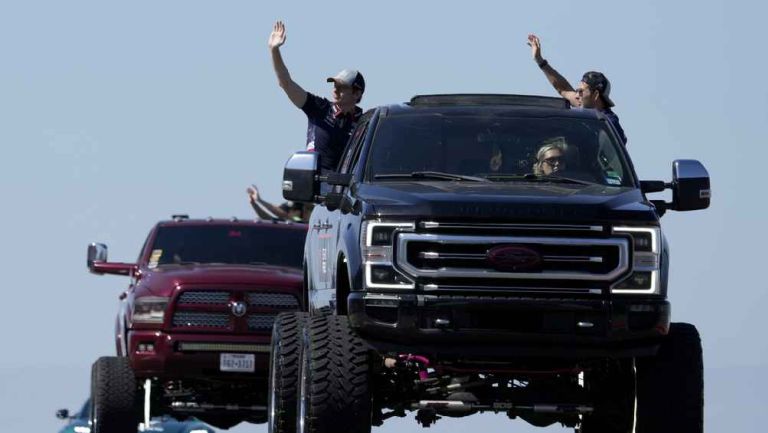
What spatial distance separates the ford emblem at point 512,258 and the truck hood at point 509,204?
6.7 inches

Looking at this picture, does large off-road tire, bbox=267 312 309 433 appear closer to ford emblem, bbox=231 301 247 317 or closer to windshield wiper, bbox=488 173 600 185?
windshield wiper, bbox=488 173 600 185

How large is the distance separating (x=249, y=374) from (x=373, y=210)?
24.9 ft

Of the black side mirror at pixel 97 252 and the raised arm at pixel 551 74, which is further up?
the raised arm at pixel 551 74

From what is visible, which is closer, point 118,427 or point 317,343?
point 317,343

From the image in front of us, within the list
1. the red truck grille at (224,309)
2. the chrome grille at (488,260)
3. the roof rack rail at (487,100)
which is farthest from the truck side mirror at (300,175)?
the red truck grille at (224,309)

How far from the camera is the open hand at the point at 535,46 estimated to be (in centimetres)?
1828

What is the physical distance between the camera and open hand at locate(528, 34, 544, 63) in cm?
1828

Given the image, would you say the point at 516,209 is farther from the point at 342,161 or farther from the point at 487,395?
the point at 342,161

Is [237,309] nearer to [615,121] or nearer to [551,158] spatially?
[615,121]

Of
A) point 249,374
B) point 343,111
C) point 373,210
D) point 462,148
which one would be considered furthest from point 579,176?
point 249,374

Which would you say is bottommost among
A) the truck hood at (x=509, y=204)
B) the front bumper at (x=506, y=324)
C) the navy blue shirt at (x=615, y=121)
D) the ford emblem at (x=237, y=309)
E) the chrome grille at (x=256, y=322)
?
the chrome grille at (x=256, y=322)

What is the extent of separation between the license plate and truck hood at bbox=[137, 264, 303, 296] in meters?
0.63

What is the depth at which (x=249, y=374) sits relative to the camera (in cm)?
2059

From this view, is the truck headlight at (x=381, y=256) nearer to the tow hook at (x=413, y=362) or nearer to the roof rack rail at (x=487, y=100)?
the tow hook at (x=413, y=362)
